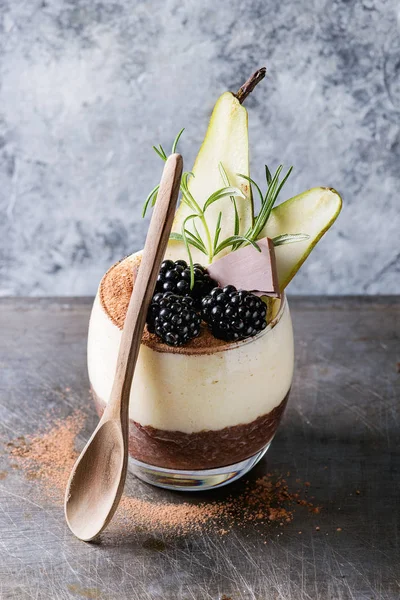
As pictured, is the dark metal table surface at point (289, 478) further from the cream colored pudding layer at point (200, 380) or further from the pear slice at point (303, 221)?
the pear slice at point (303, 221)

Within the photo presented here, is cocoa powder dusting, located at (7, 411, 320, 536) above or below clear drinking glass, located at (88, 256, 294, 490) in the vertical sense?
below

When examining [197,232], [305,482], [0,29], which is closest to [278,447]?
[305,482]

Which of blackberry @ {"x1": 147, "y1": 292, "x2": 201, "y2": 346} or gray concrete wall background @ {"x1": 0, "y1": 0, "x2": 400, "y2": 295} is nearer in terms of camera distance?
blackberry @ {"x1": 147, "y1": 292, "x2": 201, "y2": 346}

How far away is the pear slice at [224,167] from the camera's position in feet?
3.24

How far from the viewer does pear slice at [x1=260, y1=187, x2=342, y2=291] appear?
95 cm

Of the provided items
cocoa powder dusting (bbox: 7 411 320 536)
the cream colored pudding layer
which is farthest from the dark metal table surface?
the cream colored pudding layer

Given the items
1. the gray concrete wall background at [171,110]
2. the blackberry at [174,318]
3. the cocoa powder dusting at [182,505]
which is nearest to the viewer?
the blackberry at [174,318]

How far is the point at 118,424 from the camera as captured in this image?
3.06 feet

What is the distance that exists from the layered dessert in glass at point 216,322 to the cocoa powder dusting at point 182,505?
0.04 m


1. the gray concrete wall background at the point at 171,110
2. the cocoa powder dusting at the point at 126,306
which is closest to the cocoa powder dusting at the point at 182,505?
the cocoa powder dusting at the point at 126,306

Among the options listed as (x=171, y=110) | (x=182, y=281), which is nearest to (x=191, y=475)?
(x=182, y=281)

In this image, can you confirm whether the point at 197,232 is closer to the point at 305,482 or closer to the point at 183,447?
the point at 183,447

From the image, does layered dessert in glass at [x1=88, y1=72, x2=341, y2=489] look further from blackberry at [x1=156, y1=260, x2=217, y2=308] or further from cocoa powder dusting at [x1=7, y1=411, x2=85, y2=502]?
cocoa powder dusting at [x1=7, y1=411, x2=85, y2=502]

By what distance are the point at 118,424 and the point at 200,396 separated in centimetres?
10
